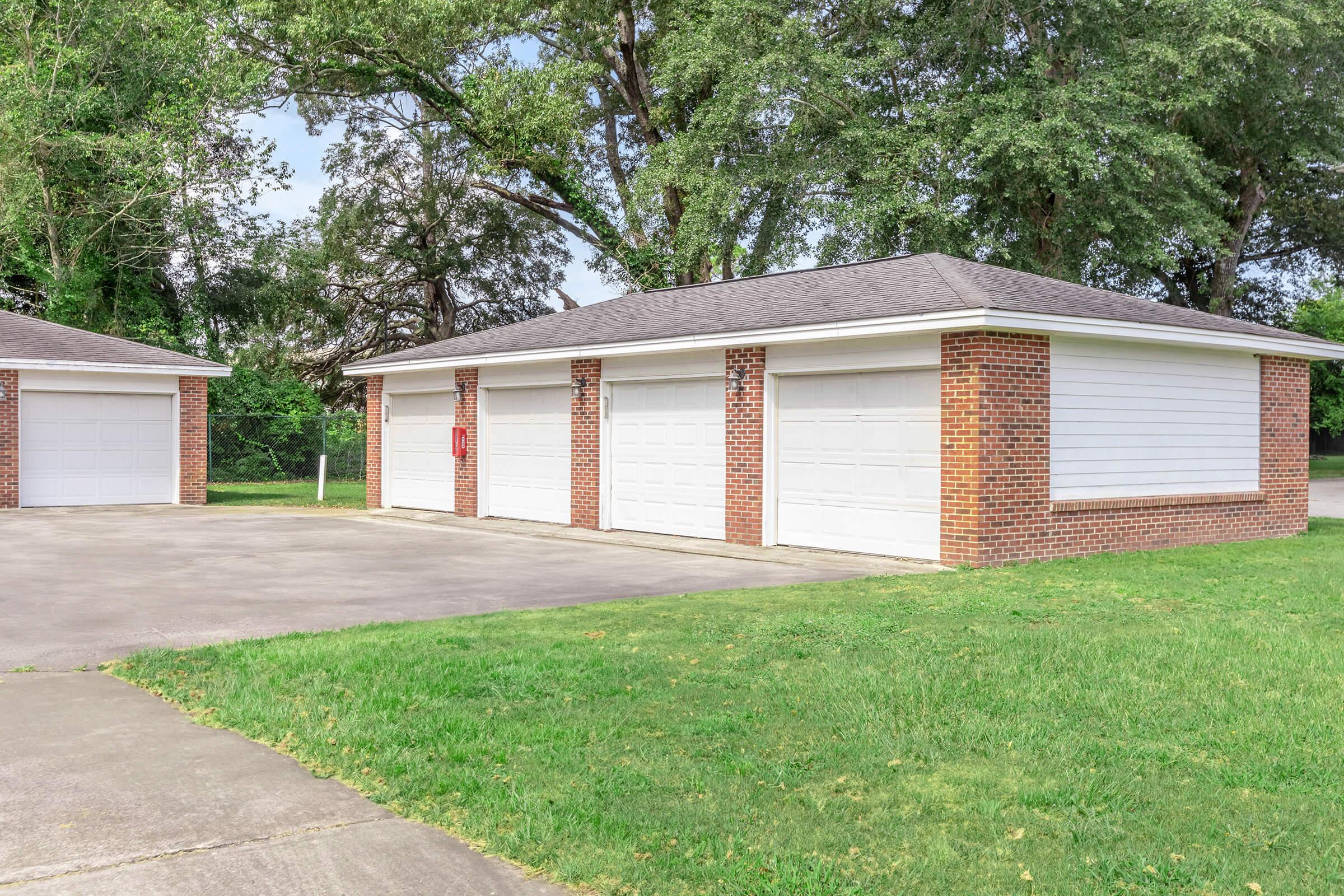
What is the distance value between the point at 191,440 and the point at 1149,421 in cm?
1805

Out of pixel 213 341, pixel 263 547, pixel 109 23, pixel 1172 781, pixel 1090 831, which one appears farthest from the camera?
pixel 213 341

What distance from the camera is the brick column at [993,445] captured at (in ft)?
39.6

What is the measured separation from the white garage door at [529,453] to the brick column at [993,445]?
723cm

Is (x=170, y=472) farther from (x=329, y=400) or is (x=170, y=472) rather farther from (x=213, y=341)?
(x=329, y=400)

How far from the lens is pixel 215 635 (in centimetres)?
837

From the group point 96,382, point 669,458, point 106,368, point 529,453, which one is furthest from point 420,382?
point 669,458

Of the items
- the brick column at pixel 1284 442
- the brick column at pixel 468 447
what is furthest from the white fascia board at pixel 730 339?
the brick column at pixel 1284 442

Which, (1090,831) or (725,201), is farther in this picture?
(725,201)

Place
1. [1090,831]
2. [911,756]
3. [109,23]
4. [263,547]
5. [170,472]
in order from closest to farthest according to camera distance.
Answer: [1090,831] < [911,756] < [263,547] < [170,472] < [109,23]

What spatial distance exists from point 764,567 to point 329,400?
30.3 m

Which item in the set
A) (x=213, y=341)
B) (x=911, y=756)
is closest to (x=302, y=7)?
(x=213, y=341)

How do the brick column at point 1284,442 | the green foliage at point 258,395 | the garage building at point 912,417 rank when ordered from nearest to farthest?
the garage building at point 912,417, the brick column at point 1284,442, the green foliage at point 258,395

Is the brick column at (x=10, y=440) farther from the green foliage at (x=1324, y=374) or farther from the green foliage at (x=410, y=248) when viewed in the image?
the green foliage at (x=1324, y=374)

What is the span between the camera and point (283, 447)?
104 feet
